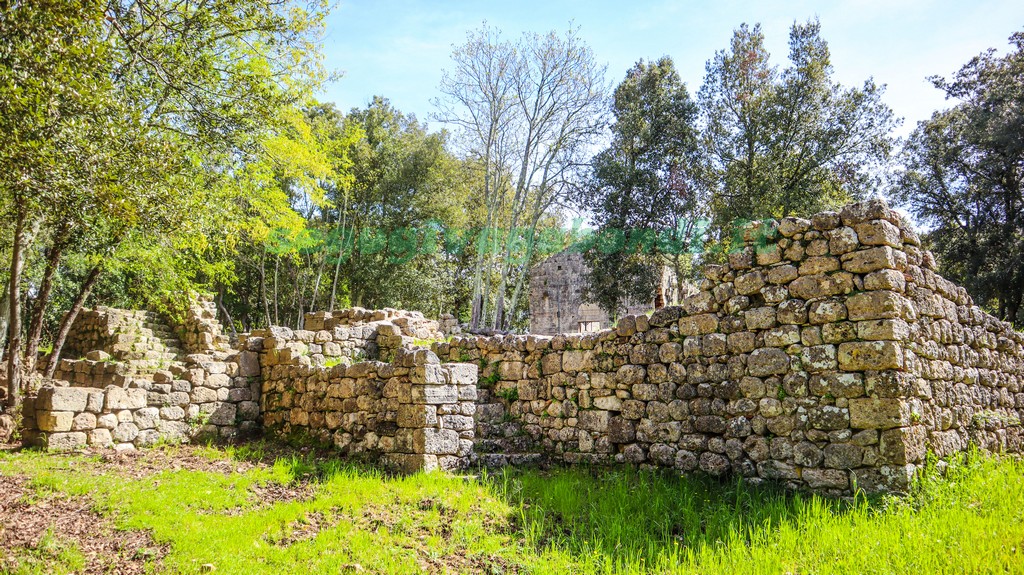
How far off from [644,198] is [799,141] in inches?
215

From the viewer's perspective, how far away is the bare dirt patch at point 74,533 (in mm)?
4891

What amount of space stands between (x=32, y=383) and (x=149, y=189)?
21.3 feet

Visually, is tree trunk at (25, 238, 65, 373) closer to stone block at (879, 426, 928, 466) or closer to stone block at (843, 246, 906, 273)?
stone block at (843, 246, 906, 273)

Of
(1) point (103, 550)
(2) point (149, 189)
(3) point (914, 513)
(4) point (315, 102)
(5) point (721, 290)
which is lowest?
(1) point (103, 550)

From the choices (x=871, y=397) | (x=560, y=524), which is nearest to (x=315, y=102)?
(x=560, y=524)

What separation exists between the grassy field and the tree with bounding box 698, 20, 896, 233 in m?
14.0

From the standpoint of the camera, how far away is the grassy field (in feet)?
16.1

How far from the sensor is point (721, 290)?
759cm

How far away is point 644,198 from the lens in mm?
21688

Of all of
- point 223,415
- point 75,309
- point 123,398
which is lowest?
point 223,415

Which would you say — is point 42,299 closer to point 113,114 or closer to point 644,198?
point 113,114

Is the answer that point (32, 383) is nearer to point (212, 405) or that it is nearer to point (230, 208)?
point (212, 405)

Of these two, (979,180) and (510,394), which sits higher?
(979,180)

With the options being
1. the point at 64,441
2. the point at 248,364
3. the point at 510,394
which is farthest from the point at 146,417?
the point at 510,394
